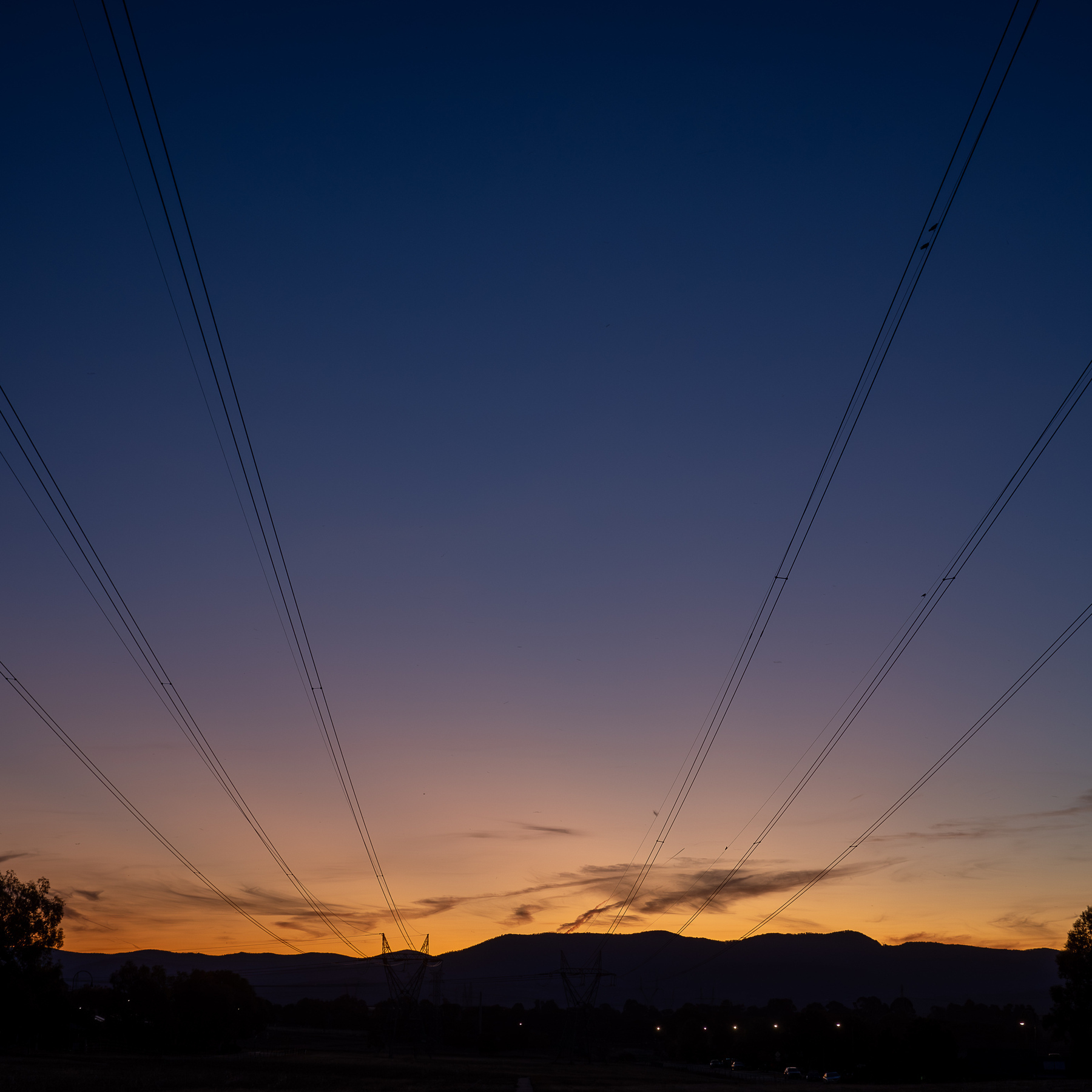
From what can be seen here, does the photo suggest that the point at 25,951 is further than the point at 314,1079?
Yes

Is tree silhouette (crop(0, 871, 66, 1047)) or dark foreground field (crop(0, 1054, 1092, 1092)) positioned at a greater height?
tree silhouette (crop(0, 871, 66, 1047))

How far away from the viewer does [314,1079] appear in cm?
6912

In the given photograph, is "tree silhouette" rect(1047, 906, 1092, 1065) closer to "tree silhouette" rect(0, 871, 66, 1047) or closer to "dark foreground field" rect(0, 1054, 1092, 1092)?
"dark foreground field" rect(0, 1054, 1092, 1092)

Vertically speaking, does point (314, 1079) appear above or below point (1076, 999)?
below

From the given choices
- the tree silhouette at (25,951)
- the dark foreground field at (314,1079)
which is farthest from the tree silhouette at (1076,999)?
→ the tree silhouette at (25,951)

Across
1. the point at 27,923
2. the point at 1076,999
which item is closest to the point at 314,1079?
the point at 27,923

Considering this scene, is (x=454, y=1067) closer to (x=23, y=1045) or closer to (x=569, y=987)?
(x=569, y=987)

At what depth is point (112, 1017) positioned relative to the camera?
14475 cm

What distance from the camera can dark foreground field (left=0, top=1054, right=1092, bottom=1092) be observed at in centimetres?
5335

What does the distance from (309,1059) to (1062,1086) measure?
317 ft

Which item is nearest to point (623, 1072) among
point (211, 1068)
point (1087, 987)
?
point (211, 1068)

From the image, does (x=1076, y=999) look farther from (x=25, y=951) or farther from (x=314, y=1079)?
(x=25, y=951)

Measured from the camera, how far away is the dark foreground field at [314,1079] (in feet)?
175

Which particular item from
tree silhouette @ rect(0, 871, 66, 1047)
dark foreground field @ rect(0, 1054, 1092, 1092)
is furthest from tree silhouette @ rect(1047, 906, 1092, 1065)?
tree silhouette @ rect(0, 871, 66, 1047)
